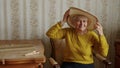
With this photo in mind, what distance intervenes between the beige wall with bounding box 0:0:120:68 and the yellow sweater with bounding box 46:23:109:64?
440 millimetres

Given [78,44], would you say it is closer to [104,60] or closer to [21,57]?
[104,60]

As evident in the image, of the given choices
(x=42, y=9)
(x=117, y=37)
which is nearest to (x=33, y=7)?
(x=42, y=9)

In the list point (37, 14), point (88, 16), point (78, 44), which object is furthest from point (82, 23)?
point (37, 14)

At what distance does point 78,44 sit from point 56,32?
0.26m

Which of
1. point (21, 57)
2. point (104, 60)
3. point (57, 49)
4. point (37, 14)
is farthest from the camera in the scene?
point (37, 14)

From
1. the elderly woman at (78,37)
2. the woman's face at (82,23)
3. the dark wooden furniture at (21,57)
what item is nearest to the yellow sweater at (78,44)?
the elderly woman at (78,37)

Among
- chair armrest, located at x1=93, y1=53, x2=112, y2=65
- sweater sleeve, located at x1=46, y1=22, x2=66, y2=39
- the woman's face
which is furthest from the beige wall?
chair armrest, located at x1=93, y1=53, x2=112, y2=65

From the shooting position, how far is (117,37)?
301cm

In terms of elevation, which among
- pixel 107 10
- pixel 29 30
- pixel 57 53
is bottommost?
pixel 57 53

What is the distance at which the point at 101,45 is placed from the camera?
2291 millimetres

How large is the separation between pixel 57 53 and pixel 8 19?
2.37ft

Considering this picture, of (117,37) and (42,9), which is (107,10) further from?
(42,9)

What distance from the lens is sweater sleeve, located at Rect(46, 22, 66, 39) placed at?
235 centimetres

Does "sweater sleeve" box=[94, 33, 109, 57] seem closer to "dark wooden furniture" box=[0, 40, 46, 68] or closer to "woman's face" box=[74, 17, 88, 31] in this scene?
"woman's face" box=[74, 17, 88, 31]
